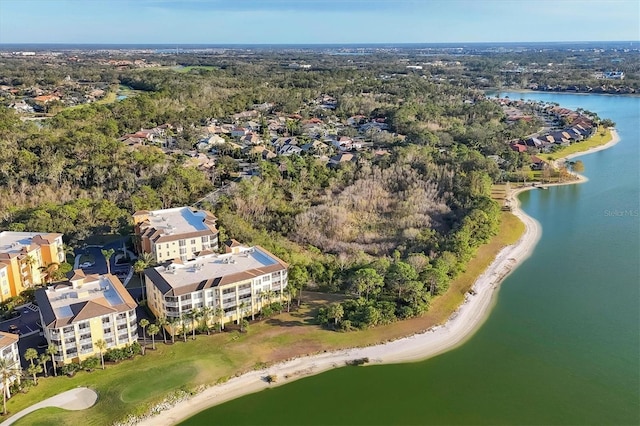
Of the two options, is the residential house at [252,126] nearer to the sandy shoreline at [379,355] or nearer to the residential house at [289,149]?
the residential house at [289,149]

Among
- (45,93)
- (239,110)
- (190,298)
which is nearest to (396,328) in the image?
(190,298)

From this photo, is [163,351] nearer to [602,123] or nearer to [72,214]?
[72,214]

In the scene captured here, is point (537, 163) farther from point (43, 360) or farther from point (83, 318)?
point (43, 360)

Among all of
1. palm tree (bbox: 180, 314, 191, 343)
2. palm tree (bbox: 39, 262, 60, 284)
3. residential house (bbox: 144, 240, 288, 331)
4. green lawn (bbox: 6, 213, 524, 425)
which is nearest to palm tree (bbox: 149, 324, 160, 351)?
green lawn (bbox: 6, 213, 524, 425)

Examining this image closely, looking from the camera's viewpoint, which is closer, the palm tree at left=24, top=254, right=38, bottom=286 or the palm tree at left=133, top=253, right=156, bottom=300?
the palm tree at left=24, top=254, right=38, bottom=286

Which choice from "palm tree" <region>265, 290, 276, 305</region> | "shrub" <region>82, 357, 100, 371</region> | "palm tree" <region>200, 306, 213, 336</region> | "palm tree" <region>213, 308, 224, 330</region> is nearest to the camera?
"shrub" <region>82, 357, 100, 371</region>

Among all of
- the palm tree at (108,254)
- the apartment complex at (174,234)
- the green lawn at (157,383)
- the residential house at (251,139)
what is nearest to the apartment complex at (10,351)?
the green lawn at (157,383)

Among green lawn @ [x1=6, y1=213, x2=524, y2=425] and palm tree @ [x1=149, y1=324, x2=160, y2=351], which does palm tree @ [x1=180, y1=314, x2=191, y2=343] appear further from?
palm tree @ [x1=149, y1=324, x2=160, y2=351]
